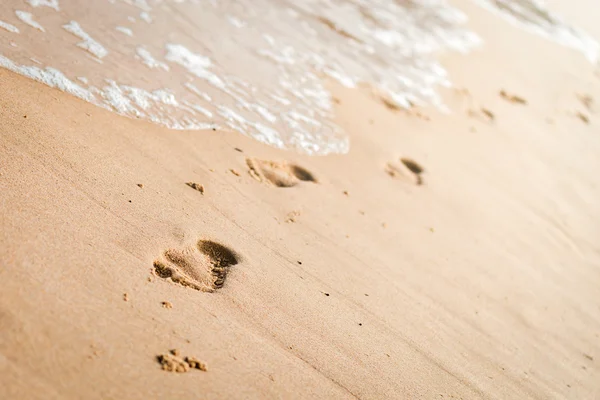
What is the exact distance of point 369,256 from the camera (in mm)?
3100

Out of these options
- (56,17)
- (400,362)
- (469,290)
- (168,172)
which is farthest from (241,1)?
(400,362)

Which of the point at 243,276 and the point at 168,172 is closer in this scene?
the point at 243,276

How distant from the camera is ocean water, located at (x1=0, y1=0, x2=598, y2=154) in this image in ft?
11.0

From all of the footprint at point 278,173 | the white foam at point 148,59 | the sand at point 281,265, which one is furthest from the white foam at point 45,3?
the footprint at point 278,173

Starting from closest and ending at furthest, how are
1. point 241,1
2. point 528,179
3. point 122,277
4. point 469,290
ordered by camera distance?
point 122,277
point 469,290
point 528,179
point 241,1

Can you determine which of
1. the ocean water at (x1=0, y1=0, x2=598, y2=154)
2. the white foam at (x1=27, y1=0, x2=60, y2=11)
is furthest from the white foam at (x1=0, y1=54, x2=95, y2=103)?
the white foam at (x1=27, y1=0, x2=60, y2=11)

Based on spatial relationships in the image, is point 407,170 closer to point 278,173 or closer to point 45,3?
point 278,173

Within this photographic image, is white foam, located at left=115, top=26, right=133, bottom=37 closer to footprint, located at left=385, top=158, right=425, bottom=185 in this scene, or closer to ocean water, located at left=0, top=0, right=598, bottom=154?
ocean water, located at left=0, top=0, right=598, bottom=154

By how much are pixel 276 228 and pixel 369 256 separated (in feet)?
1.84

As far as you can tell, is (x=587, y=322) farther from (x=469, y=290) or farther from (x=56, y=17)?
(x=56, y=17)

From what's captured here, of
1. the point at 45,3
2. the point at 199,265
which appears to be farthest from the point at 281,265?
the point at 45,3

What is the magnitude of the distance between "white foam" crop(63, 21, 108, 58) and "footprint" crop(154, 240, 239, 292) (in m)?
1.71

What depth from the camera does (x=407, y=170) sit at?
159 inches

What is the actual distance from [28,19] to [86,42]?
37 centimetres
